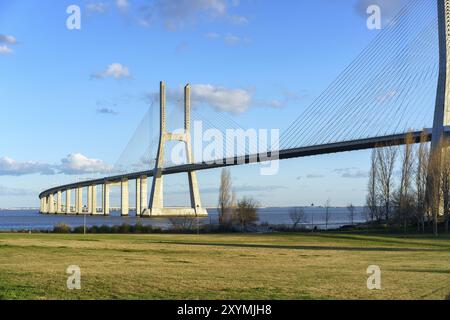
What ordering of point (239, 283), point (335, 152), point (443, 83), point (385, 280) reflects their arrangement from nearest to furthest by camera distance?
1. point (239, 283)
2. point (385, 280)
3. point (443, 83)
4. point (335, 152)

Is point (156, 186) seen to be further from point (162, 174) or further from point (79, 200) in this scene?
point (79, 200)

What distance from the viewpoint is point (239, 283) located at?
40.0 feet

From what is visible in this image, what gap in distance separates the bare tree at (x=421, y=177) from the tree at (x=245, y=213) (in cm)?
1558

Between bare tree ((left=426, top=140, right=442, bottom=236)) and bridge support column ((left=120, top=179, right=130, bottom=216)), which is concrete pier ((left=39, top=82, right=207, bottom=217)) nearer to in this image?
bridge support column ((left=120, top=179, right=130, bottom=216))

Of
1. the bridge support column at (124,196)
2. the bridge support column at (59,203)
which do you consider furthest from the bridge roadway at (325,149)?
the bridge support column at (59,203)

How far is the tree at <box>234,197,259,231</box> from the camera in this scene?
54406 mm

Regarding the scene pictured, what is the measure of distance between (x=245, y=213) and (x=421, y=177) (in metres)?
18.1

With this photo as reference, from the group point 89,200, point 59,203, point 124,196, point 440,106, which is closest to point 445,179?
point 440,106

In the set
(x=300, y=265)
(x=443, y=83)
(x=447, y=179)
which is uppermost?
(x=443, y=83)
